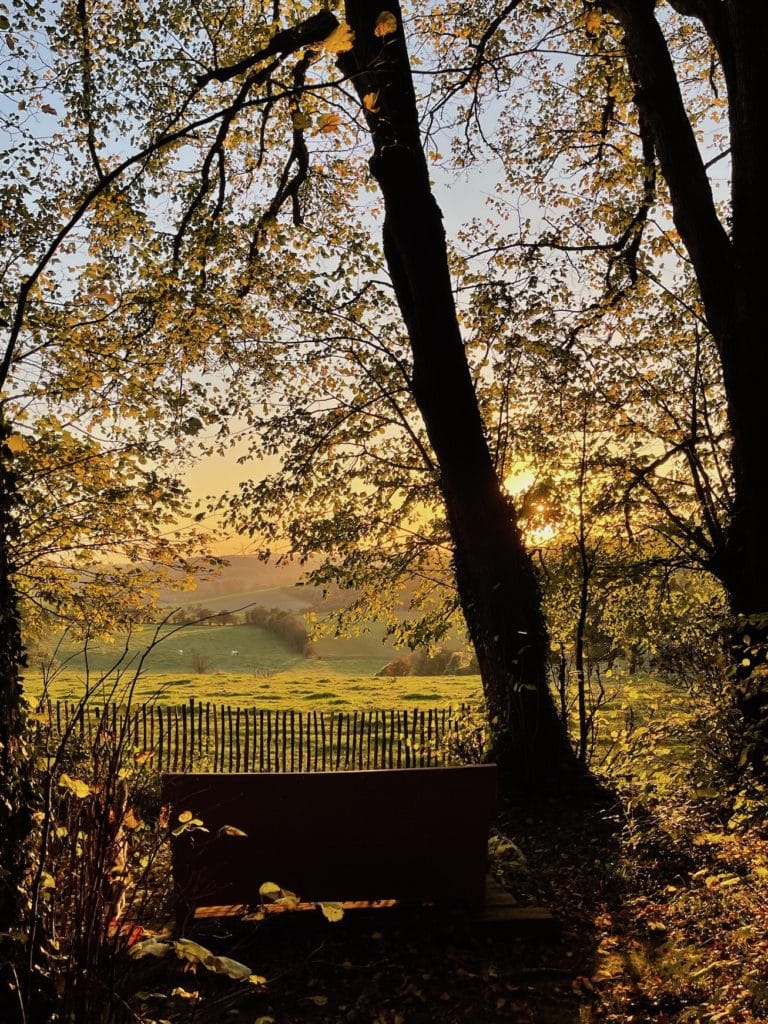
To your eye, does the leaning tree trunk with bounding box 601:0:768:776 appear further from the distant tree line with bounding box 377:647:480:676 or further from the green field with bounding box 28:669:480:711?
the distant tree line with bounding box 377:647:480:676

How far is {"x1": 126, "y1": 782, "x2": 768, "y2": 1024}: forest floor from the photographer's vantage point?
3.62 metres

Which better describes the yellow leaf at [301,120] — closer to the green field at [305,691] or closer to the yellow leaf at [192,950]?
the yellow leaf at [192,950]

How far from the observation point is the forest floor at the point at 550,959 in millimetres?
3621

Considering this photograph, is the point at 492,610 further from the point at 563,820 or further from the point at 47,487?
the point at 47,487

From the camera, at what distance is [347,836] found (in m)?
4.52

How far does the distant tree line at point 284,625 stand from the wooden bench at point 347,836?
1617 inches

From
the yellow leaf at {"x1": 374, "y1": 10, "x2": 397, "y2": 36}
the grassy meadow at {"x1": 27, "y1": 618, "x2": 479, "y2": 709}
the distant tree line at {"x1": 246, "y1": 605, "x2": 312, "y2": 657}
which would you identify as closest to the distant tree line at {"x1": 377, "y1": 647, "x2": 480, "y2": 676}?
the grassy meadow at {"x1": 27, "y1": 618, "x2": 479, "y2": 709}

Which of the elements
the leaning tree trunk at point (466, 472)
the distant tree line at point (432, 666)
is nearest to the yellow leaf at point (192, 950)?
the leaning tree trunk at point (466, 472)

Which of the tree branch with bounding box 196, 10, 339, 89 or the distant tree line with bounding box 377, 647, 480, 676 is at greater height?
the tree branch with bounding box 196, 10, 339, 89

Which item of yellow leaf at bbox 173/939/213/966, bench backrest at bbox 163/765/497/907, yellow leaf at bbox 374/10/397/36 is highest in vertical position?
yellow leaf at bbox 374/10/397/36

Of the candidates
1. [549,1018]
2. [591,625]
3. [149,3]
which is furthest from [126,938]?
[149,3]

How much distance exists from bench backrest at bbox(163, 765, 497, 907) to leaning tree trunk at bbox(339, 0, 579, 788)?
3.16 metres

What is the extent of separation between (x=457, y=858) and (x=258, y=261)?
9.30 meters

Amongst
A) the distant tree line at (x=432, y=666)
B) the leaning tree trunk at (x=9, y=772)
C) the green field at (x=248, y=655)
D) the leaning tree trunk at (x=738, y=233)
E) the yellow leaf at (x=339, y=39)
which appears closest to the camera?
the yellow leaf at (x=339, y=39)
